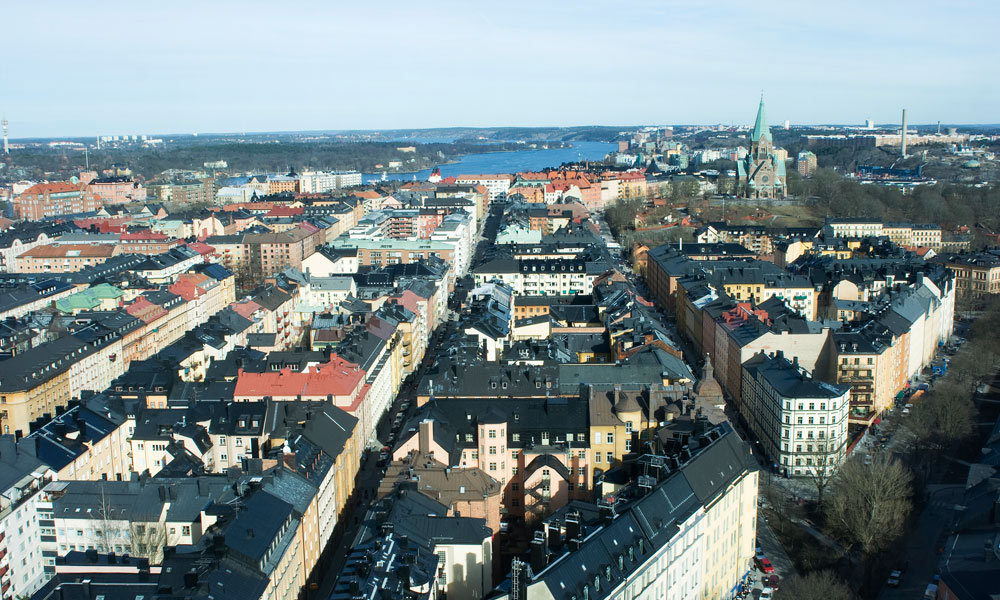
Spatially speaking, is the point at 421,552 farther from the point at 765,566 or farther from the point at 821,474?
the point at 821,474

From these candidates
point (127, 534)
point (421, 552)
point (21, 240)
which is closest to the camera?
point (421, 552)

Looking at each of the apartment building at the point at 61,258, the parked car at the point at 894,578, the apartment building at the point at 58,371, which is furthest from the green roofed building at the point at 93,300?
the parked car at the point at 894,578

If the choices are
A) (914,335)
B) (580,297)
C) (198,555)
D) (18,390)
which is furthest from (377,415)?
(914,335)

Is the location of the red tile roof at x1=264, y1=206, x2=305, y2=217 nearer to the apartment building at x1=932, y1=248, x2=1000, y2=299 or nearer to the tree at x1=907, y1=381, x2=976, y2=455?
the apartment building at x1=932, y1=248, x2=1000, y2=299

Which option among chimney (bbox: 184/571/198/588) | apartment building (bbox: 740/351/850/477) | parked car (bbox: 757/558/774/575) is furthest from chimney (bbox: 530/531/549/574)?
apartment building (bbox: 740/351/850/477)

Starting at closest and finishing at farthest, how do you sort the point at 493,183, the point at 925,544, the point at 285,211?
1. the point at 925,544
2. the point at 285,211
3. the point at 493,183

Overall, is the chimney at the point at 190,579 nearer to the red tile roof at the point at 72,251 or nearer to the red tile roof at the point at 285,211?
the red tile roof at the point at 72,251

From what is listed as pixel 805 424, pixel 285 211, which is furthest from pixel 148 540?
pixel 285 211
